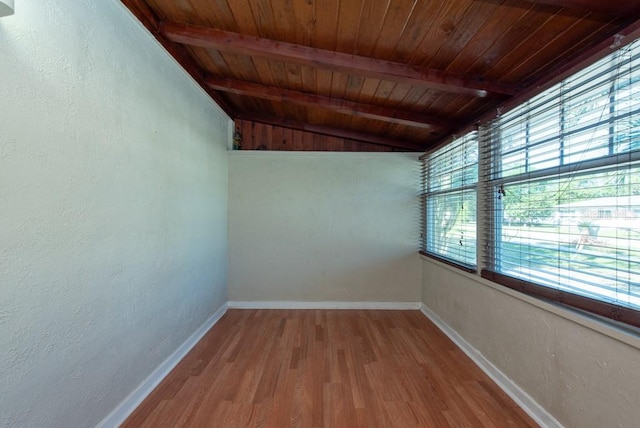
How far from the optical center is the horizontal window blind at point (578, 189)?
4.27ft

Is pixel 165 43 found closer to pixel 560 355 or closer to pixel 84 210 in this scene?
pixel 84 210

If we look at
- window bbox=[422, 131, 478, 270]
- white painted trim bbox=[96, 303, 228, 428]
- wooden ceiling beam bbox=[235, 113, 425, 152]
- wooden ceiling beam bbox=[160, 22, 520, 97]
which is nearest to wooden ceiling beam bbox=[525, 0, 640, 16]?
wooden ceiling beam bbox=[160, 22, 520, 97]

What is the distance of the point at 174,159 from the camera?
7.87ft

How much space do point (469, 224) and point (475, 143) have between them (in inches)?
27.8

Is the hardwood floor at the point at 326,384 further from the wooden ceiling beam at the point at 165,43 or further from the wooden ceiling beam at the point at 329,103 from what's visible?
the wooden ceiling beam at the point at 165,43

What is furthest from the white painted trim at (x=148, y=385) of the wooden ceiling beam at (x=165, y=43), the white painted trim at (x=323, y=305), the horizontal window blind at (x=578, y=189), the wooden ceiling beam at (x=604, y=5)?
the wooden ceiling beam at (x=604, y=5)

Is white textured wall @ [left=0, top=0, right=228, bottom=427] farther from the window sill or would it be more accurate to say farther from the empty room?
the window sill

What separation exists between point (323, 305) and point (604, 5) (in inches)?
137

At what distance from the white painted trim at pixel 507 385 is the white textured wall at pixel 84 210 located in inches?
95.2

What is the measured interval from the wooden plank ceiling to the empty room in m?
0.01

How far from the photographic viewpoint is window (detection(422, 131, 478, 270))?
266 cm

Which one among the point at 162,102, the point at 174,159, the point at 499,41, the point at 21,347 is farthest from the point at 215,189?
the point at 499,41

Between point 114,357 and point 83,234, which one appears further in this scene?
point 114,357

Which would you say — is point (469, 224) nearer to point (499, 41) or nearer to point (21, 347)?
point (499, 41)
